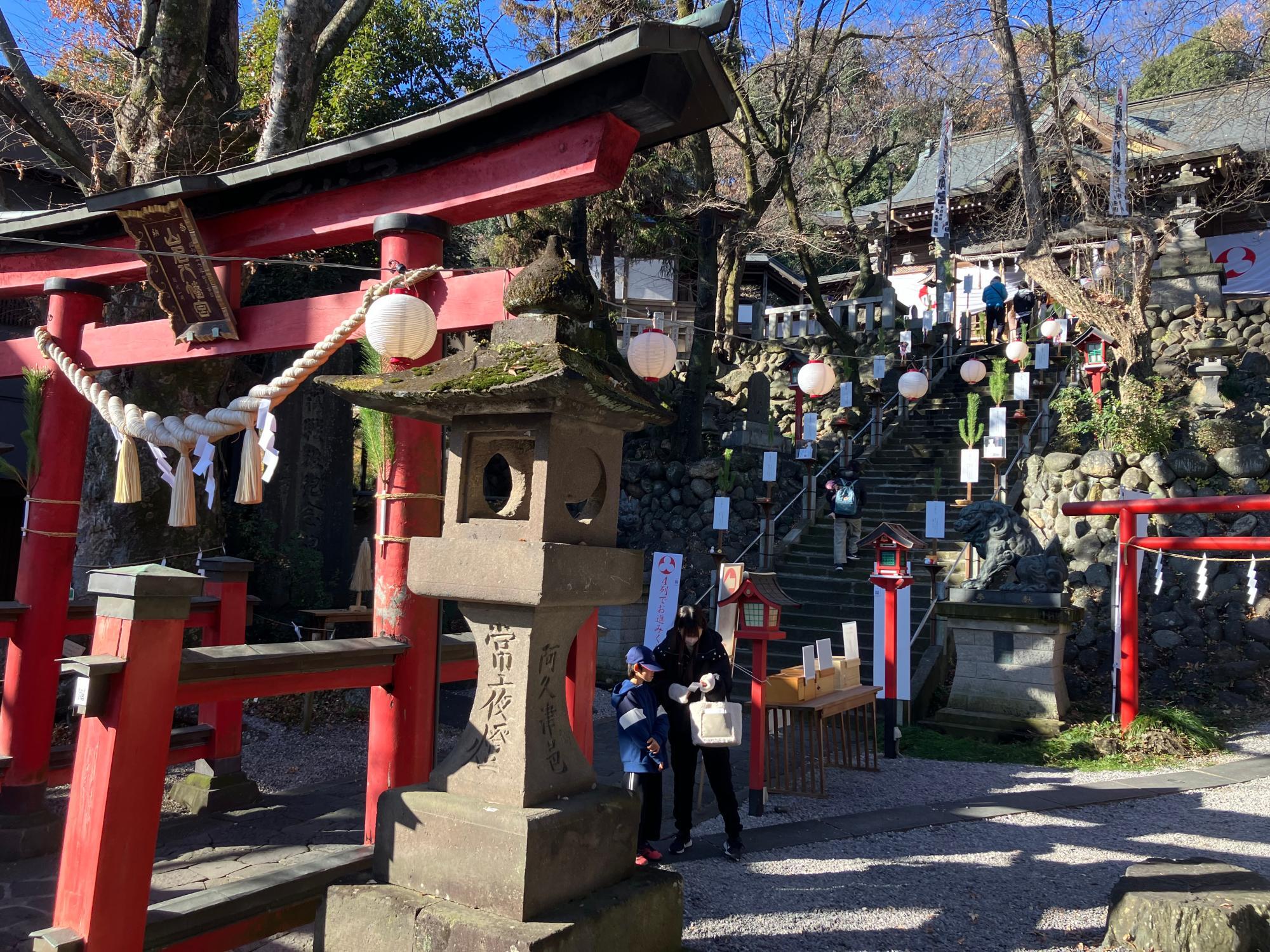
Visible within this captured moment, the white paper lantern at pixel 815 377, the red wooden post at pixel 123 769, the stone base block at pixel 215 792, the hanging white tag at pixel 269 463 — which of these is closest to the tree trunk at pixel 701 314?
the white paper lantern at pixel 815 377

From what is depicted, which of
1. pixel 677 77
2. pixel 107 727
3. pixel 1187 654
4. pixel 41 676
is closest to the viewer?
pixel 107 727

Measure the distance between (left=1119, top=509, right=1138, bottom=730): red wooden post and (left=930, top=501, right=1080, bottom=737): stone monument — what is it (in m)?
0.52

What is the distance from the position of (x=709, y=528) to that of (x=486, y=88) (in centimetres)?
1189

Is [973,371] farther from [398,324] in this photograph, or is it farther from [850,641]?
[398,324]

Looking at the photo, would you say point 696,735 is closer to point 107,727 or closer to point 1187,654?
point 107,727

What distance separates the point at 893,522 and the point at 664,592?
15.5 ft

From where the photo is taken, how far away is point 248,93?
13.7 metres

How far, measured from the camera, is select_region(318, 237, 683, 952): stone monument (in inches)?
137

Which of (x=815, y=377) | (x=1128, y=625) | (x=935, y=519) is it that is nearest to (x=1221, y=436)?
(x=935, y=519)

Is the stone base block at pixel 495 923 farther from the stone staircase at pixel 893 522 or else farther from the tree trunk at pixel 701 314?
the tree trunk at pixel 701 314

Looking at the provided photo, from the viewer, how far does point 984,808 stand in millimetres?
6637

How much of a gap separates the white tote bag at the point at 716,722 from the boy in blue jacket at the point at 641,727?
0.27 meters

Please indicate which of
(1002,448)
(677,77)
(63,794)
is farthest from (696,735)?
(1002,448)

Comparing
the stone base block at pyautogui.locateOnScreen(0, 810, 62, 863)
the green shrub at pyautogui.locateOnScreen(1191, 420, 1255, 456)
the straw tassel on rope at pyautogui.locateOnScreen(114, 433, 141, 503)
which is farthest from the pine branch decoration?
the stone base block at pyautogui.locateOnScreen(0, 810, 62, 863)
